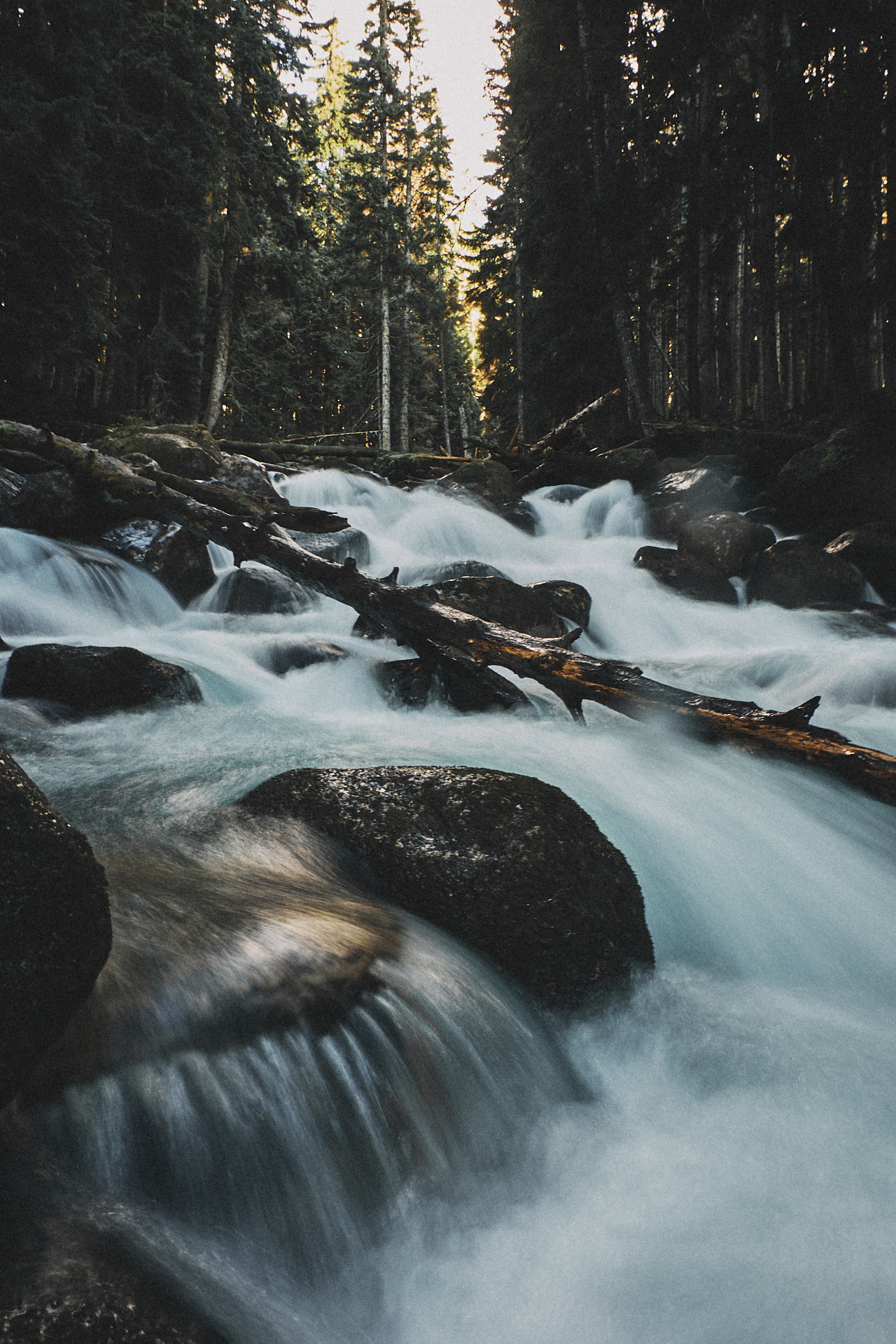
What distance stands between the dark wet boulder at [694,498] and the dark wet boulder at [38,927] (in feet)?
42.8

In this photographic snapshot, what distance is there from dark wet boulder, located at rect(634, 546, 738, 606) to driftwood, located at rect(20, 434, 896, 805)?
6.13m

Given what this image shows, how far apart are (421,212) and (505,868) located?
34.7 meters

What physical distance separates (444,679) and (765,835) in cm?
292

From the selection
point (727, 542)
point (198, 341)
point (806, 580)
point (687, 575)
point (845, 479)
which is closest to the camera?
point (806, 580)

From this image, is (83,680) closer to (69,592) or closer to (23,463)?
(69,592)

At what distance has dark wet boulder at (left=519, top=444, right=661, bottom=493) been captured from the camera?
1560 centimetres

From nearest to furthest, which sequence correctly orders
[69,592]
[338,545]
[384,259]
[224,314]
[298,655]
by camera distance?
[298,655], [69,592], [338,545], [224,314], [384,259]

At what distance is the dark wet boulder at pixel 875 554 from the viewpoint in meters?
10.3

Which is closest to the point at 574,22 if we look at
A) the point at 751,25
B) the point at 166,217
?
the point at 751,25

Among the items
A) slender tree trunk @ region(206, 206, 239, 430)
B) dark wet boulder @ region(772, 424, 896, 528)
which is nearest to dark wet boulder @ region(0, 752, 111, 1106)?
dark wet boulder @ region(772, 424, 896, 528)

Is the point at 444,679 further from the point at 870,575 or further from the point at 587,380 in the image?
the point at 587,380

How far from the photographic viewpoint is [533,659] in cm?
500

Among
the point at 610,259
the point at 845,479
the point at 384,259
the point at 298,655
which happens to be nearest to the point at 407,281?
the point at 384,259

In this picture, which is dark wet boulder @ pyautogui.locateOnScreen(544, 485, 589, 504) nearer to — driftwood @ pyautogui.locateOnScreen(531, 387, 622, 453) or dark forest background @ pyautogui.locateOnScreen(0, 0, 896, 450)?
driftwood @ pyautogui.locateOnScreen(531, 387, 622, 453)
